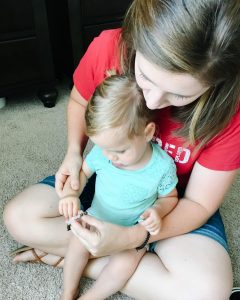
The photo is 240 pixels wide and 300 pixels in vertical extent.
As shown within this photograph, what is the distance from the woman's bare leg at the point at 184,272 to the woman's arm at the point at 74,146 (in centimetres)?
23

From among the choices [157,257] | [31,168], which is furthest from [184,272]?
[31,168]

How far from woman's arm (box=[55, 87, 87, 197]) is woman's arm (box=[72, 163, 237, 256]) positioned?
108mm

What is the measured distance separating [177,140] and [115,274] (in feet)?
0.99

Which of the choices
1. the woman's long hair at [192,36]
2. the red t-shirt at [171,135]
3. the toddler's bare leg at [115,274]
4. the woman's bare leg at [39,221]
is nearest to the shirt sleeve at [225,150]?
the red t-shirt at [171,135]

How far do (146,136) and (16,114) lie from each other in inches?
37.5

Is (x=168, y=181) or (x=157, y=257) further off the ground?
(x=168, y=181)

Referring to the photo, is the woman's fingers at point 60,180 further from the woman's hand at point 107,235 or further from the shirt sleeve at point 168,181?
the shirt sleeve at point 168,181

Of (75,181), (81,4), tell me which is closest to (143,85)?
(75,181)

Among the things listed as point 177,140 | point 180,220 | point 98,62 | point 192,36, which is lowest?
point 180,220

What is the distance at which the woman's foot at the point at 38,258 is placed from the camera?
94 cm

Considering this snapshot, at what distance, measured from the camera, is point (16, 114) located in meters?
1.58

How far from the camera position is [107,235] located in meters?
0.74

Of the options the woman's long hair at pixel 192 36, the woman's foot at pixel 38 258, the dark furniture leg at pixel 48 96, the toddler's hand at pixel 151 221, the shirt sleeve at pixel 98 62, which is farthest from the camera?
the dark furniture leg at pixel 48 96

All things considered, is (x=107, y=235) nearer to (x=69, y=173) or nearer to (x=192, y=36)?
(x=69, y=173)
